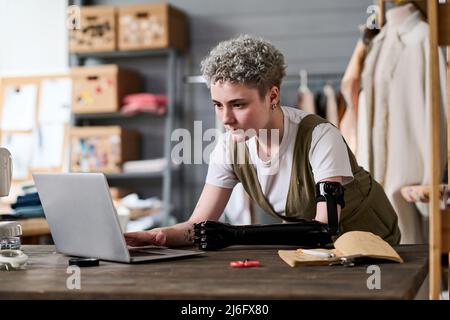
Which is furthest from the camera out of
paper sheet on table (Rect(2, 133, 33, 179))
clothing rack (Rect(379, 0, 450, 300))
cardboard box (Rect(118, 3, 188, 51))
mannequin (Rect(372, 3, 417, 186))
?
paper sheet on table (Rect(2, 133, 33, 179))

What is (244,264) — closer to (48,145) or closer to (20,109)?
(48,145)

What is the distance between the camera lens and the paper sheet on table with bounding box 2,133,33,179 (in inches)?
229

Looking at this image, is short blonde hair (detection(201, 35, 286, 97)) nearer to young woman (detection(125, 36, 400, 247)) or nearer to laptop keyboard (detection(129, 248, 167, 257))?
young woman (detection(125, 36, 400, 247))

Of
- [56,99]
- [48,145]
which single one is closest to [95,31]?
[56,99]

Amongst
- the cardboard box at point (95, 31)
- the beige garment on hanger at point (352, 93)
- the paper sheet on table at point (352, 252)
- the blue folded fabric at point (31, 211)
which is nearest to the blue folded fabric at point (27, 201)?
the blue folded fabric at point (31, 211)

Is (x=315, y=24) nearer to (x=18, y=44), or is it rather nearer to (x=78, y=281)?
(x=18, y=44)

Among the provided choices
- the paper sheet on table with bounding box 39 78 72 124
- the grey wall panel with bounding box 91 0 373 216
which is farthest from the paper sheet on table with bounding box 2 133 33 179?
the grey wall panel with bounding box 91 0 373 216

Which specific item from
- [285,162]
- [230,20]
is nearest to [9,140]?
[230,20]

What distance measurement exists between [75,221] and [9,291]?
1.57 feet

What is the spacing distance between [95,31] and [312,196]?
3.60 meters

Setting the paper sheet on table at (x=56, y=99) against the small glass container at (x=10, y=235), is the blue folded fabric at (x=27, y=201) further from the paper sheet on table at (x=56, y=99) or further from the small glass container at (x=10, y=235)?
the paper sheet on table at (x=56, y=99)

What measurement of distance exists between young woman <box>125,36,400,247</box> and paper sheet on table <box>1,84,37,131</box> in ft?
12.0

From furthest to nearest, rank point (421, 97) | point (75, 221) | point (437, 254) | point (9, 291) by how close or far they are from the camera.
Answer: point (421, 97) < point (75, 221) < point (437, 254) < point (9, 291)

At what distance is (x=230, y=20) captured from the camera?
579 cm
